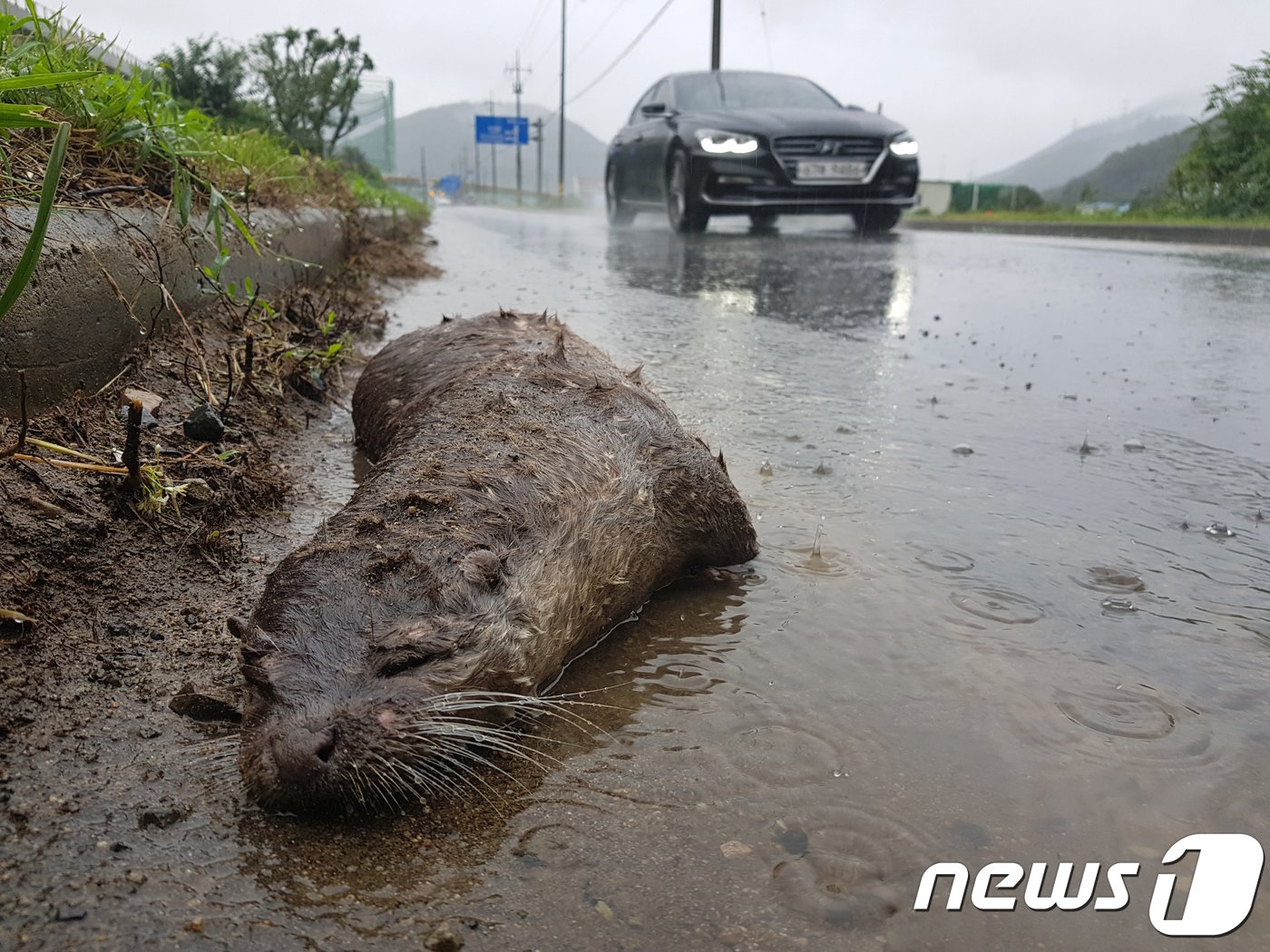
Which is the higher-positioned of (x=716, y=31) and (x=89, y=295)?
(x=716, y=31)

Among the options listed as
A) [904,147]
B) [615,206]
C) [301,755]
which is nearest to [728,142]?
[904,147]

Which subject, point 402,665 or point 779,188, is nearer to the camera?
point 402,665

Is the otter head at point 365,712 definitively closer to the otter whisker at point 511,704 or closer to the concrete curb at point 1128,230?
the otter whisker at point 511,704

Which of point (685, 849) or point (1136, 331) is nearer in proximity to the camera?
point (685, 849)

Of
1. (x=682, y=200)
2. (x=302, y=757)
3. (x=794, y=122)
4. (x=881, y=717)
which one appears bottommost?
(x=881, y=717)

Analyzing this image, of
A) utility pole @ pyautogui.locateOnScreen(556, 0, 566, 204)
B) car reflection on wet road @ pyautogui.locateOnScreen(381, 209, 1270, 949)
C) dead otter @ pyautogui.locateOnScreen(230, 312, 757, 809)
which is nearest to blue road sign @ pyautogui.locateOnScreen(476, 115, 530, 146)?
utility pole @ pyautogui.locateOnScreen(556, 0, 566, 204)

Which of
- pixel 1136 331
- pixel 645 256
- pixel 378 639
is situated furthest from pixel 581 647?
pixel 645 256

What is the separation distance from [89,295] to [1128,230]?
1875 cm

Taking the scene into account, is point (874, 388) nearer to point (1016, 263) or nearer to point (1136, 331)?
point (1136, 331)

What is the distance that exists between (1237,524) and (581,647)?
2.22 m

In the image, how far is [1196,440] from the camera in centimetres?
418

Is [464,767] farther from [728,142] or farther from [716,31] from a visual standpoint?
[716,31]

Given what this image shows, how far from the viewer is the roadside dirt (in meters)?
1.63

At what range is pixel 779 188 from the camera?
484 inches
